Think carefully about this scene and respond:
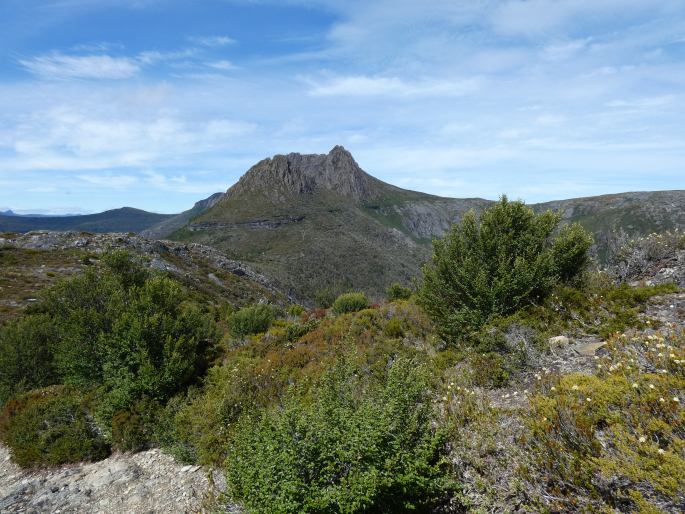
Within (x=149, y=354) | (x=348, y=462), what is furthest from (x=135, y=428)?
(x=348, y=462)

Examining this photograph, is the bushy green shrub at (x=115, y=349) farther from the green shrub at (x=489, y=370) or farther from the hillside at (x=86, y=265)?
the hillside at (x=86, y=265)

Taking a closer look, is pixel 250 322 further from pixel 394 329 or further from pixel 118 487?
pixel 118 487

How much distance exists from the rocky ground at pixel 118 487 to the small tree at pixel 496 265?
7.87 m

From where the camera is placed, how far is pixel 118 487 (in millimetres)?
9359

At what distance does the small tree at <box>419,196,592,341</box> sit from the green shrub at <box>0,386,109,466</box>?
1156 centimetres

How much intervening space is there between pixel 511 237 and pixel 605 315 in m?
3.46

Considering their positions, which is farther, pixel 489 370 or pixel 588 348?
pixel 489 370

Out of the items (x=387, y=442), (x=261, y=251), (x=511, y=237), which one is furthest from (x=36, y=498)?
(x=261, y=251)

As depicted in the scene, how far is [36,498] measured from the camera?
30.7 ft

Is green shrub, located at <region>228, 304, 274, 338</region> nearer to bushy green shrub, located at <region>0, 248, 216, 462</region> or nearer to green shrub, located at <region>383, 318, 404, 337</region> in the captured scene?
bushy green shrub, located at <region>0, 248, 216, 462</region>

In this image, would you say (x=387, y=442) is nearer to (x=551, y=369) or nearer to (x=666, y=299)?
(x=551, y=369)

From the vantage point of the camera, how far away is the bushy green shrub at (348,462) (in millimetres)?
5055

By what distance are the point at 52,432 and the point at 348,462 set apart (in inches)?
446

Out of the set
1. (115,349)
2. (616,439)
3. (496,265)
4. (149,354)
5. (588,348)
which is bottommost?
(149,354)
